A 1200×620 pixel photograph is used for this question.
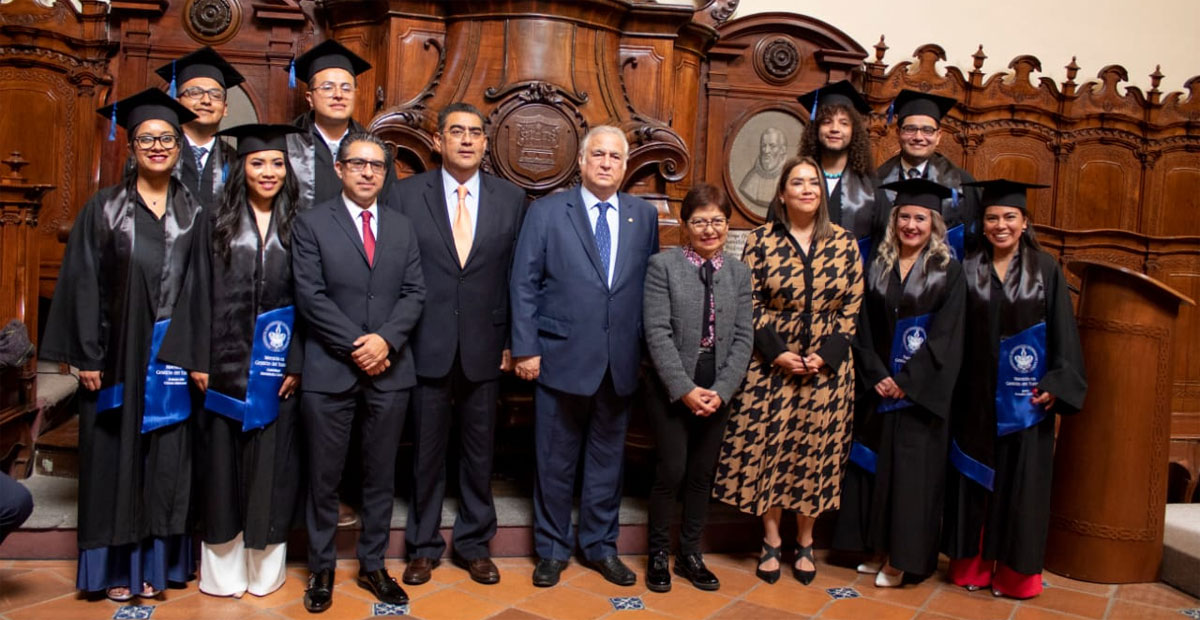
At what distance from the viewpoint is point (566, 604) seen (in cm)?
342

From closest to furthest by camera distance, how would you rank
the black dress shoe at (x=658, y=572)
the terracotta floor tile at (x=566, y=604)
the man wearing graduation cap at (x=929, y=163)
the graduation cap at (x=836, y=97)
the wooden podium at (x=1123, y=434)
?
the terracotta floor tile at (x=566, y=604), the black dress shoe at (x=658, y=572), the wooden podium at (x=1123, y=434), the graduation cap at (x=836, y=97), the man wearing graduation cap at (x=929, y=163)

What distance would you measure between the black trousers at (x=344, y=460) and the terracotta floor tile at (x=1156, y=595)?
9.60ft

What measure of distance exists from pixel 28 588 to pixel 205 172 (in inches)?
64.5

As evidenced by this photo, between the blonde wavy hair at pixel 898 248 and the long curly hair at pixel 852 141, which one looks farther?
the long curly hair at pixel 852 141

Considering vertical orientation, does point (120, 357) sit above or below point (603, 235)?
below

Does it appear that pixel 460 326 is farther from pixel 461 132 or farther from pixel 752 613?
pixel 752 613

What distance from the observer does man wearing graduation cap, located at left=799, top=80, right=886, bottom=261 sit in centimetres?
392

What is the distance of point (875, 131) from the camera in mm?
6750

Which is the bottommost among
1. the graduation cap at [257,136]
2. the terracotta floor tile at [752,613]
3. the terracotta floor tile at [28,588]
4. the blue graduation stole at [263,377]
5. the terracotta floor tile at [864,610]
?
the terracotta floor tile at [28,588]

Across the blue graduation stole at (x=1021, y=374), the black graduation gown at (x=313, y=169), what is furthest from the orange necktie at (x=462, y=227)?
the blue graduation stole at (x=1021, y=374)

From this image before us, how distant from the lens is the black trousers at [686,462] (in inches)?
139

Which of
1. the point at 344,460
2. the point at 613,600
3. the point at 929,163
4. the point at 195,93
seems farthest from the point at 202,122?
the point at 929,163

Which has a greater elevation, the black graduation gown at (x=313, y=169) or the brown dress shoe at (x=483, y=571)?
the black graduation gown at (x=313, y=169)

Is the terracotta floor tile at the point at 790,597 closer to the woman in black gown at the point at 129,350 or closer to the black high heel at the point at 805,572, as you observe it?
the black high heel at the point at 805,572
